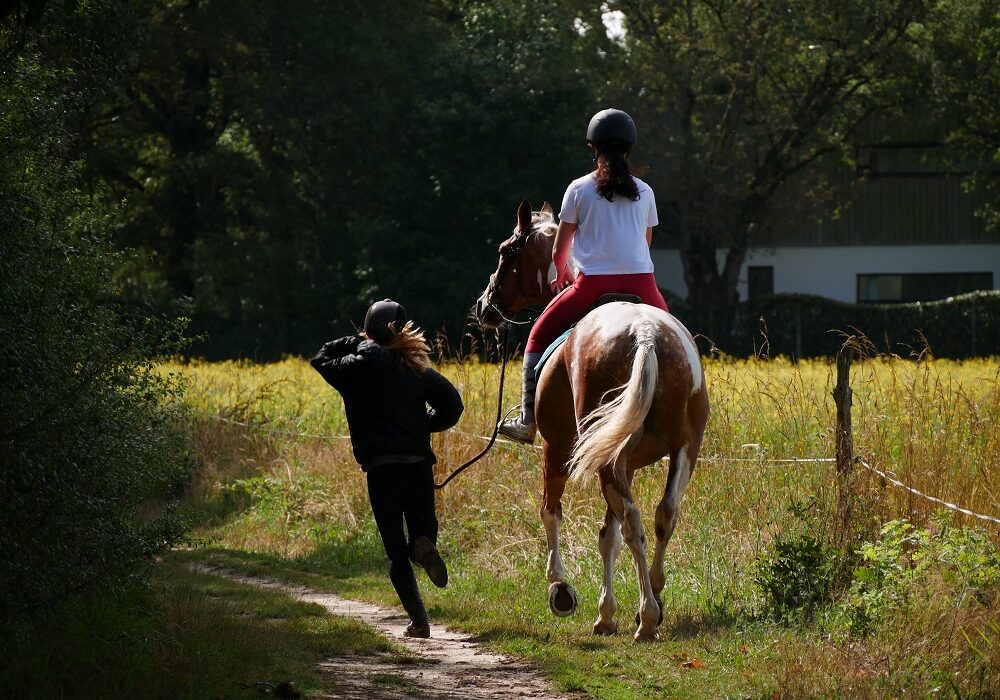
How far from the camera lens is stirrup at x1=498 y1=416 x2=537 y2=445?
855 centimetres

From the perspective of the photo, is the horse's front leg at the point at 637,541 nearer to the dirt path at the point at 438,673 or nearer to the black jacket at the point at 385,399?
the dirt path at the point at 438,673

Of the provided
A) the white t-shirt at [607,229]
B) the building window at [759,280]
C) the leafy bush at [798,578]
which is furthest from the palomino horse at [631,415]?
the building window at [759,280]

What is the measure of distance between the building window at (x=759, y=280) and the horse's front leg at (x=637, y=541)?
39.2 metres

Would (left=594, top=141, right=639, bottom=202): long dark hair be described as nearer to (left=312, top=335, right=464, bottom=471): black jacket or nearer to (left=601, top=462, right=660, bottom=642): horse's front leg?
(left=312, top=335, right=464, bottom=471): black jacket

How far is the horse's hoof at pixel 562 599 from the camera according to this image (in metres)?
7.82

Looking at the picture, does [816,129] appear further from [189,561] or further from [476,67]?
[189,561]

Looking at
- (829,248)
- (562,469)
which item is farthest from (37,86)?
(829,248)

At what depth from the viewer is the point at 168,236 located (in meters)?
41.3

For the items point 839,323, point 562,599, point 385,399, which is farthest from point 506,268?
point 839,323

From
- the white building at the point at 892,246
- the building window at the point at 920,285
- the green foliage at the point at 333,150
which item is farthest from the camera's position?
the building window at the point at 920,285

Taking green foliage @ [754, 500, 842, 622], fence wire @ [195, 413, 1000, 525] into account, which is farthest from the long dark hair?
green foliage @ [754, 500, 842, 622]

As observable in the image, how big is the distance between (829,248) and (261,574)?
3739 cm

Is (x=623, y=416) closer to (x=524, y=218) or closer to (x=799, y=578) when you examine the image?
(x=799, y=578)

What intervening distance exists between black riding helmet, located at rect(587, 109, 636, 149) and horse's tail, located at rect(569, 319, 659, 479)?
4.73 feet
